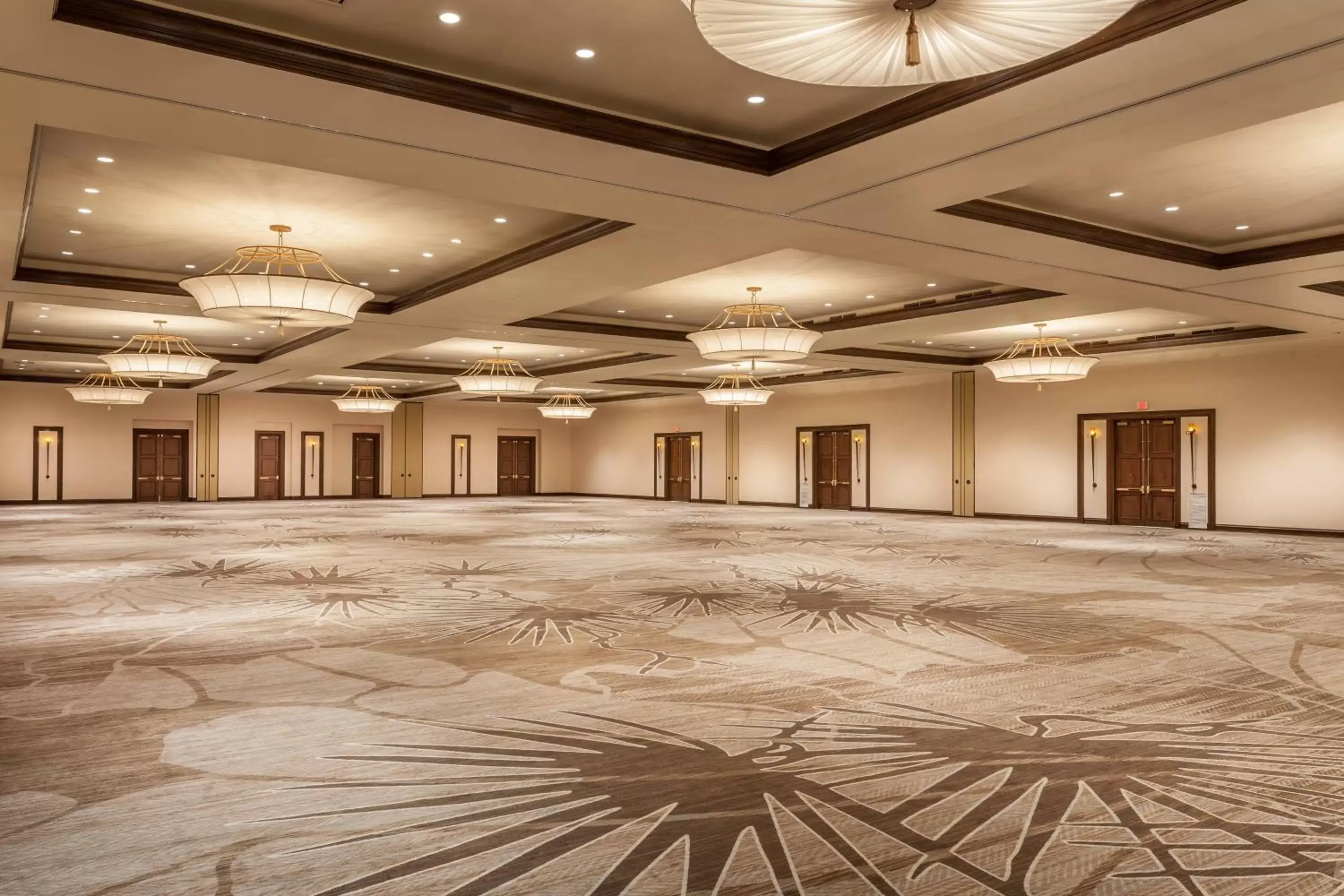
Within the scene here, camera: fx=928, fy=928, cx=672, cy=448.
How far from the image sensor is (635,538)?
15.7 metres

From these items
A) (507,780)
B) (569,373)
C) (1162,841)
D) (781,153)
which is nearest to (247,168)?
(781,153)

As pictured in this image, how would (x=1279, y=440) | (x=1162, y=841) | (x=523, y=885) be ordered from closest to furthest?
(x=523, y=885), (x=1162, y=841), (x=1279, y=440)

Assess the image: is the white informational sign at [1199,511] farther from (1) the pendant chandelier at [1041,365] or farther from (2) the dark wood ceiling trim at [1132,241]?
(2) the dark wood ceiling trim at [1132,241]

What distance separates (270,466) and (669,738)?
97.7ft

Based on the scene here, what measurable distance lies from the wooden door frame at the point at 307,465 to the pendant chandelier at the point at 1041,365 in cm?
2258

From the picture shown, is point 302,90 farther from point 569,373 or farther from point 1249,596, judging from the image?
point 569,373

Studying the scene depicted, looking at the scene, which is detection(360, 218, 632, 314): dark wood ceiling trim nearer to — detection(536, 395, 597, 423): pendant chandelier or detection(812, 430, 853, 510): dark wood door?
detection(536, 395, 597, 423): pendant chandelier

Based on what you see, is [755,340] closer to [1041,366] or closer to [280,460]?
[1041,366]

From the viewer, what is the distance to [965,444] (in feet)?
75.0

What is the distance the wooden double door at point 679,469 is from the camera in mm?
31625

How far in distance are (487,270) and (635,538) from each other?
5.59m

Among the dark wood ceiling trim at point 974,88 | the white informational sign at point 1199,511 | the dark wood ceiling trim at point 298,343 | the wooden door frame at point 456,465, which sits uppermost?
the dark wood ceiling trim at point 974,88

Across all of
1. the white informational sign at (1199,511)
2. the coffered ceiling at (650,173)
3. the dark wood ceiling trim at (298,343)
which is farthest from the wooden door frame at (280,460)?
the white informational sign at (1199,511)

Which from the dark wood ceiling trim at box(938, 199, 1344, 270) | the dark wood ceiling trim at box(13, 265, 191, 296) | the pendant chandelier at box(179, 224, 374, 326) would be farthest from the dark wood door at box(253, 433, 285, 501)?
the dark wood ceiling trim at box(938, 199, 1344, 270)
